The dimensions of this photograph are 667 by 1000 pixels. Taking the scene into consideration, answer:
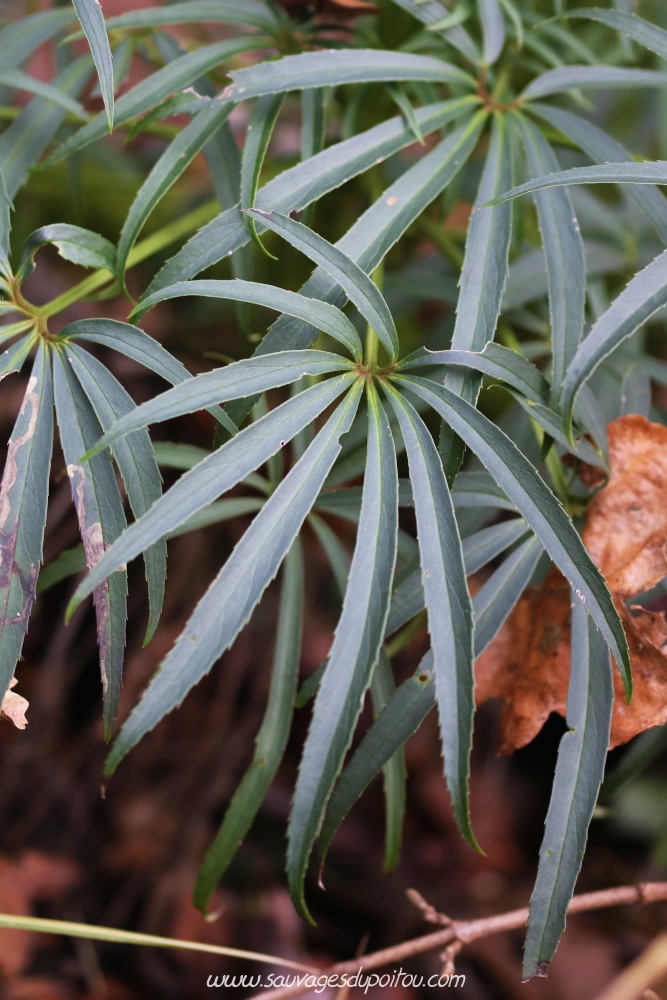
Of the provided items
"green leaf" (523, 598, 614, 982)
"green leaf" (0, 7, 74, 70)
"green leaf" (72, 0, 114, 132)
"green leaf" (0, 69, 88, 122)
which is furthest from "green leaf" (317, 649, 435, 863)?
"green leaf" (0, 7, 74, 70)

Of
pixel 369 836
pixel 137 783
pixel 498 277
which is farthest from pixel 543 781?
pixel 498 277

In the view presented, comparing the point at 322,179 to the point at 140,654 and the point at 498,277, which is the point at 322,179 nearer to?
the point at 498,277

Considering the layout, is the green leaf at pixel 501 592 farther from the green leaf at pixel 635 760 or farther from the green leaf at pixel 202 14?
the green leaf at pixel 202 14

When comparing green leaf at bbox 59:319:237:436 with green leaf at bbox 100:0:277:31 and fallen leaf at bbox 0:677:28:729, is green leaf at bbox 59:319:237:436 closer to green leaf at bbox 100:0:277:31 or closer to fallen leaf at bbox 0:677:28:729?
fallen leaf at bbox 0:677:28:729

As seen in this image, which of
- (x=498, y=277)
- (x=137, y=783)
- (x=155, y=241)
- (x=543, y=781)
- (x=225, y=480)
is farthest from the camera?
(x=543, y=781)

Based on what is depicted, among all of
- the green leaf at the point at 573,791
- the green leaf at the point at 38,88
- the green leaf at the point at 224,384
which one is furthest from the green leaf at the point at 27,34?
the green leaf at the point at 573,791

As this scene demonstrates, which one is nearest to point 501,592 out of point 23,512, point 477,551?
point 477,551

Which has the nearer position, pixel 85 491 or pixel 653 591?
pixel 85 491

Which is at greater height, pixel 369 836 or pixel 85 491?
pixel 85 491
